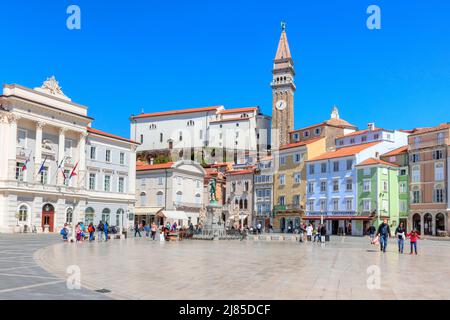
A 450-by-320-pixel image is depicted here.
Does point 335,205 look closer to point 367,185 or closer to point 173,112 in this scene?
point 367,185

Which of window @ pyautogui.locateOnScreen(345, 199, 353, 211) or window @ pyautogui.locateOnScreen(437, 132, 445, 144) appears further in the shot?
window @ pyautogui.locateOnScreen(345, 199, 353, 211)

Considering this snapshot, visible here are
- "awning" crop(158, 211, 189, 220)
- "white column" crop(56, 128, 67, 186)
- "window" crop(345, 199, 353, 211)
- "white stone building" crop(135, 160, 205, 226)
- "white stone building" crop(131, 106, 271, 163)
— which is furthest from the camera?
"white stone building" crop(131, 106, 271, 163)

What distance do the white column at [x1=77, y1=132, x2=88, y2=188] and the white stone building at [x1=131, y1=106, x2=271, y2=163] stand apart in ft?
183

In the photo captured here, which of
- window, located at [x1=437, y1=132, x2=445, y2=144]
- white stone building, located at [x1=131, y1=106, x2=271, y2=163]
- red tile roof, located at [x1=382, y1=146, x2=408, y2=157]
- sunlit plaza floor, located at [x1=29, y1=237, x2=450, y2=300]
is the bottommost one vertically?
sunlit plaza floor, located at [x1=29, y1=237, x2=450, y2=300]

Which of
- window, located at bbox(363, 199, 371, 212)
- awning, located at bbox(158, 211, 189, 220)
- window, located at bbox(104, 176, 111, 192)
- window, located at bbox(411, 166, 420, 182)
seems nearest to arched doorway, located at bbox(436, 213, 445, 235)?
window, located at bbox(411, 166, 420, 182)

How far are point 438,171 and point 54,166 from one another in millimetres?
44283

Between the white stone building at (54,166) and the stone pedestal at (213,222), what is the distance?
18.3 m

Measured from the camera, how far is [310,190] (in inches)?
2980

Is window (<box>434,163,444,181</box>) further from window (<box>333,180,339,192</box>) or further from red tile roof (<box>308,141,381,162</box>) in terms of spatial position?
window (<box>333,180,339,192</box>)

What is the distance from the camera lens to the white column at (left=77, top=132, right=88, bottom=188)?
60250mm

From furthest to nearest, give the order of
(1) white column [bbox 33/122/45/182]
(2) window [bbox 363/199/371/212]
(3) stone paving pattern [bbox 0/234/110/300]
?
(2) window [bbox 363/199/371/212], (1) white column [bbox 33/122/45/182], (3) stone paving pattern [bbox 0/234/110/300]

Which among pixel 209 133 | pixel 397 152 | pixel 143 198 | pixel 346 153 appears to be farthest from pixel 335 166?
pixel 209 133

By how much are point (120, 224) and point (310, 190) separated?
27.5 metres
